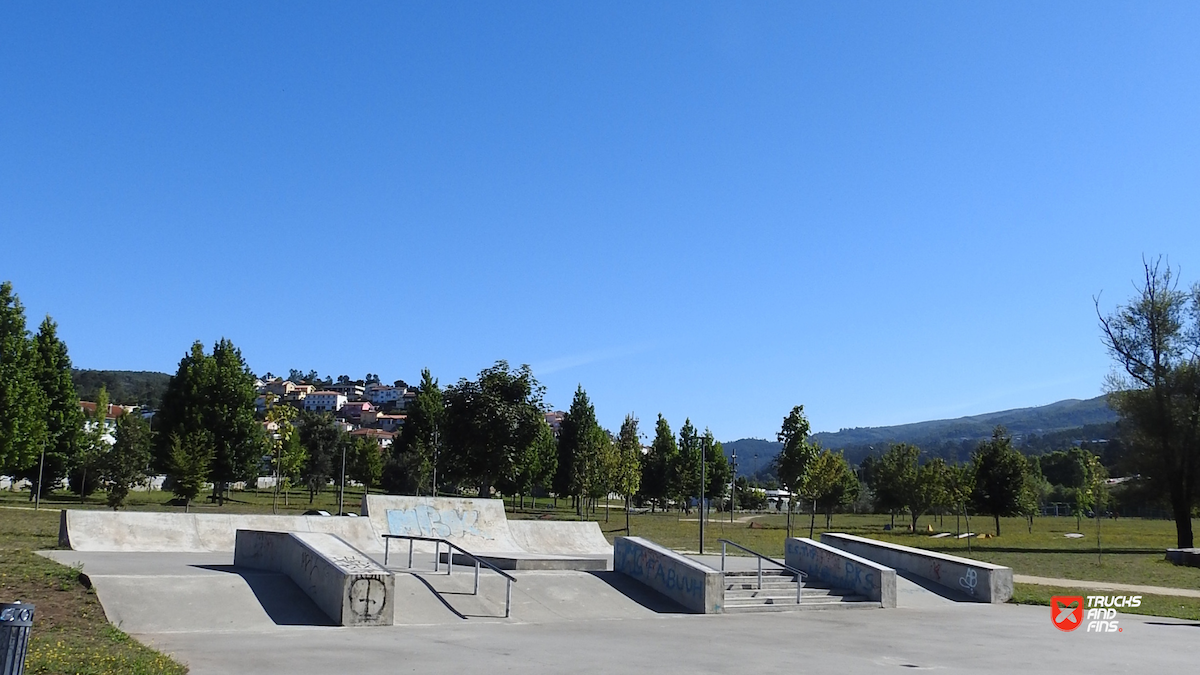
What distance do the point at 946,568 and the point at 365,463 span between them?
192ft

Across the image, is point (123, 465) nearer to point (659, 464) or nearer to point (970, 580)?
point (970, 580)

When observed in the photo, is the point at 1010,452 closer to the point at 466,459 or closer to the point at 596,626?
the point at 466,459

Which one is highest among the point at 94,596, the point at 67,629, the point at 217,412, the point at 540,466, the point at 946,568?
the point at 217,412

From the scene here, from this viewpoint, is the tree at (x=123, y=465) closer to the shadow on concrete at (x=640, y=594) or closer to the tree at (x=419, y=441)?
the shadow on concrete at (x=640, y=594)

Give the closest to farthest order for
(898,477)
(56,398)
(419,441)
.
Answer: (56,398)
(898,477)
(419,441)

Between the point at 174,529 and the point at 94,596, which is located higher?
the point at 174,529

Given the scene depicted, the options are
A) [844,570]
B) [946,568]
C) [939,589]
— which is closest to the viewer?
[844,570]

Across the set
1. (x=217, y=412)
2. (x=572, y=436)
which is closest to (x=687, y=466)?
(x=572, y=436)

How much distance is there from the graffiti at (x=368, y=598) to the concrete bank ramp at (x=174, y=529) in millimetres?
7803

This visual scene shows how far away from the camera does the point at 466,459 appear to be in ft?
165

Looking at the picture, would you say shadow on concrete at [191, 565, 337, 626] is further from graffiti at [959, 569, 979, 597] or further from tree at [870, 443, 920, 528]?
tree at [870, 443, 920, 528]

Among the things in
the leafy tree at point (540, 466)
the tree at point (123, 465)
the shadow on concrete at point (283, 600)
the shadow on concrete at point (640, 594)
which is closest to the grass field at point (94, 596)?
the shadow on concrete at point (283, 600)

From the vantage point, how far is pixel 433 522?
2366 centimetres

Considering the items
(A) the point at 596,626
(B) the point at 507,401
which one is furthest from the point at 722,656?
(B) the point at 507,401
